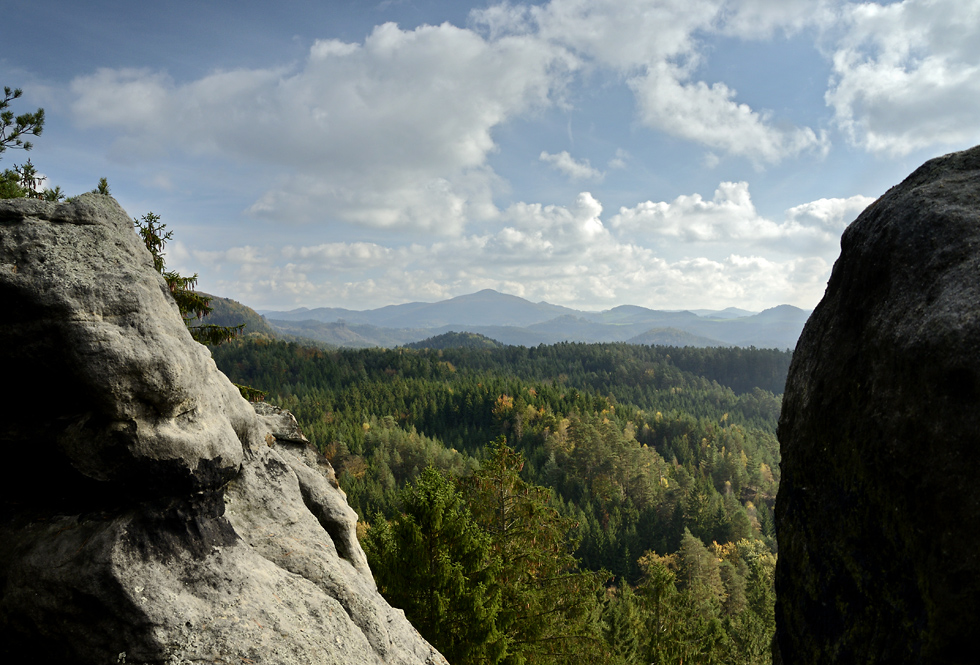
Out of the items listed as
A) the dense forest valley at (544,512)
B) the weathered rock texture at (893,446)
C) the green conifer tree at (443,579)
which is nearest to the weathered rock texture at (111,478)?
the weathered rock texture at (893,446)

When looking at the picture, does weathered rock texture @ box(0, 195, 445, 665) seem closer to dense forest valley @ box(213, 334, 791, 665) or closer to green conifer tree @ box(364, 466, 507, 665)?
green conifer tree @ box(364, 466, 507, 665)

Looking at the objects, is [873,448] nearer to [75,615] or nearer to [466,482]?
[75,615]

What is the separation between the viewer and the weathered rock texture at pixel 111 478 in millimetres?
5574

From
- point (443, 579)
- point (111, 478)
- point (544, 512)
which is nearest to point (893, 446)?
point (111, 478)

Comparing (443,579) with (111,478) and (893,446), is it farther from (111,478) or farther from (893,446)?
(893,446)

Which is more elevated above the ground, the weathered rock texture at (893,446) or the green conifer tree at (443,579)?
the weathered rock texture at (893,446)

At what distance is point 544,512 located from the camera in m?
19.7

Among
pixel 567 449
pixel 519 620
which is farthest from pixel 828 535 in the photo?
pixel 567 449

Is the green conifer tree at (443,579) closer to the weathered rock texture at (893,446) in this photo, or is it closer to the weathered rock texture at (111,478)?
the weathered rock texture at (111,478)

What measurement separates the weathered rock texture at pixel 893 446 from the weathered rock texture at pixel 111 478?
6.71m

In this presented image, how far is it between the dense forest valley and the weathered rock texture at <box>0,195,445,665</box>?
27.9 feet

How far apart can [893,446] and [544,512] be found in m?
16.1

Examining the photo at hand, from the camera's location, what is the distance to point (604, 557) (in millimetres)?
64875

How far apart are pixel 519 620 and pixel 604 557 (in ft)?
174
